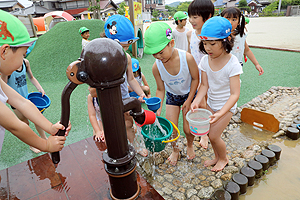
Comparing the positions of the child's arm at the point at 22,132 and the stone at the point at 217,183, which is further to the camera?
the stone at the point at 217,183

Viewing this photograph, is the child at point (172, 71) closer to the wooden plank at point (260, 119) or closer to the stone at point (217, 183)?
the stone at point (217, 183)

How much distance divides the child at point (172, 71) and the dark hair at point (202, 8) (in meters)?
0.85

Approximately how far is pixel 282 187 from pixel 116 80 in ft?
7.91

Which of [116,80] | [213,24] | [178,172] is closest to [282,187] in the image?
[178,172]

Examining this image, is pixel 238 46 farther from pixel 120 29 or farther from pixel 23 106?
pixel 23 106

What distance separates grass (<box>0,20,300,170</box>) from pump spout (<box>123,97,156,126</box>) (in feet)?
7.33

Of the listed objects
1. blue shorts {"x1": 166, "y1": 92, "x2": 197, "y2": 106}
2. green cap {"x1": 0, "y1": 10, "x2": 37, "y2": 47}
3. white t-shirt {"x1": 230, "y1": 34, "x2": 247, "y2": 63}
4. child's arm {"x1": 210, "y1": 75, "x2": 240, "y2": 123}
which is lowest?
blue shorts {"x1": 166, "y1": 92, "x2": 197, "y2": 106}

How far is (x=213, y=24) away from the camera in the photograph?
1.88 metres

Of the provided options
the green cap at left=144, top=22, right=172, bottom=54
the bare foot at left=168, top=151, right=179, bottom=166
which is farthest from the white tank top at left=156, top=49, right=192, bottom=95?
the bare foot at left=168, top=151, right=179, bottom=166

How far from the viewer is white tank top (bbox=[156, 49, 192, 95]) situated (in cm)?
233

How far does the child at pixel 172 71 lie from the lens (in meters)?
2.02

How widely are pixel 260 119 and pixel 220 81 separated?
1.67 meters

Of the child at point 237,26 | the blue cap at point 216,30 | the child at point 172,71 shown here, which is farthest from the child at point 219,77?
the child at point 237,26

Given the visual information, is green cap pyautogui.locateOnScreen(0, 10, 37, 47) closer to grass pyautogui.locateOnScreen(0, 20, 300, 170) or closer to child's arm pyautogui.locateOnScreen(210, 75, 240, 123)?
child's arm pyautogui.locateOnScreen(210, 75, 240, 123)
